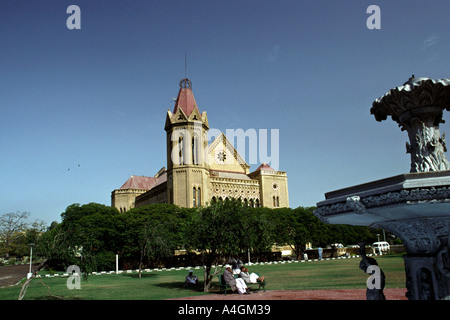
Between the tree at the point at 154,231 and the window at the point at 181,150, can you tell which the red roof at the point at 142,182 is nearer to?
the window at the point at 181,150

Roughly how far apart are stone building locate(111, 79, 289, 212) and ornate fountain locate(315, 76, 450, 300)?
50.9m

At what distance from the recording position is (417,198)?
489 centimetres

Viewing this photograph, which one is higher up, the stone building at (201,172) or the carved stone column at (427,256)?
the stone building at (201,172)

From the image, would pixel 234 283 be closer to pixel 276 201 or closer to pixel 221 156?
pixel 276 201

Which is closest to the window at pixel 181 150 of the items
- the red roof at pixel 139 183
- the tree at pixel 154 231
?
the tree at pixel 154 231

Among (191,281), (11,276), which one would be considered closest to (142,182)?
(11,276)

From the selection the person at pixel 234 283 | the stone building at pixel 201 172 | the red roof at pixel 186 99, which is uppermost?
the red roof at pixel 186 99

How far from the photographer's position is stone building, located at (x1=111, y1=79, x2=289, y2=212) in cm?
5900

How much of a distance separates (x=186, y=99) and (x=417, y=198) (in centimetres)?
6000

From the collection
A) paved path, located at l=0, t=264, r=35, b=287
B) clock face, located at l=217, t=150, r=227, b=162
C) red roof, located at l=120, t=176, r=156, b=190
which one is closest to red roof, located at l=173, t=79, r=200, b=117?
clock face, located at l=217, t=150, r=227, b=162

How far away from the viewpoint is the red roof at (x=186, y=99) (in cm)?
6163

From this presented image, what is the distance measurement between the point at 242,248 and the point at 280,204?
5283cm

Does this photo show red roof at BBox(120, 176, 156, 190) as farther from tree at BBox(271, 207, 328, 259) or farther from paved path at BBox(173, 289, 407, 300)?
paved path at BBox(173, 289, 407, 300)
